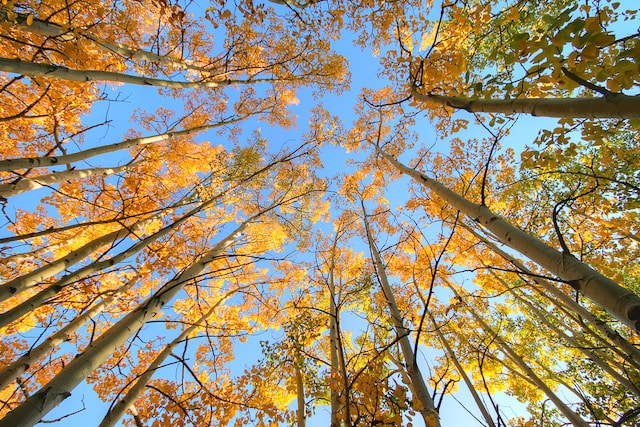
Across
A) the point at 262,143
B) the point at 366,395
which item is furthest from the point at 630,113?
the point at 262,143

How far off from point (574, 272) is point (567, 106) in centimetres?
116

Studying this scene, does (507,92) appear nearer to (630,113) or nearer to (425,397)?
(630,113)

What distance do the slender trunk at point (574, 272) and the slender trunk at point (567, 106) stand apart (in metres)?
0.94

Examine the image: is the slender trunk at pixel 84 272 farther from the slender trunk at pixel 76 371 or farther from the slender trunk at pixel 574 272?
the slender trunk at pixel 574 272

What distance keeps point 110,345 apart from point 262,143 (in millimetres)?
7266

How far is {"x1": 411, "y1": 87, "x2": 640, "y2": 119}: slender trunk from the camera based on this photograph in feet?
A: 4.99

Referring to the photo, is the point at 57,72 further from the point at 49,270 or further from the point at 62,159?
the point at 49,270

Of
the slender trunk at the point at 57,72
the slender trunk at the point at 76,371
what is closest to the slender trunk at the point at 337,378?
the slender trunk at the point at 76,371

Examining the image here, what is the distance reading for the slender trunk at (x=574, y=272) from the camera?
1.34 metres

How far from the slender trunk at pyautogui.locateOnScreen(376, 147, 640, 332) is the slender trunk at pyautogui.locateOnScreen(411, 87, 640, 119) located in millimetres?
938

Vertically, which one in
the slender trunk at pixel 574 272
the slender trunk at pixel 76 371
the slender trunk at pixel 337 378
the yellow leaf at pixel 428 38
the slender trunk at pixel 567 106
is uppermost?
the yellow leaf at pixel 428 38

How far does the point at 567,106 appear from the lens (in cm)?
182

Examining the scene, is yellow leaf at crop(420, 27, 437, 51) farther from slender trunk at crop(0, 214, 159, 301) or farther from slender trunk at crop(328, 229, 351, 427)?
slender trunk at crop(0, 214, 159, 301)

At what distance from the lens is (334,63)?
23.2 ft
